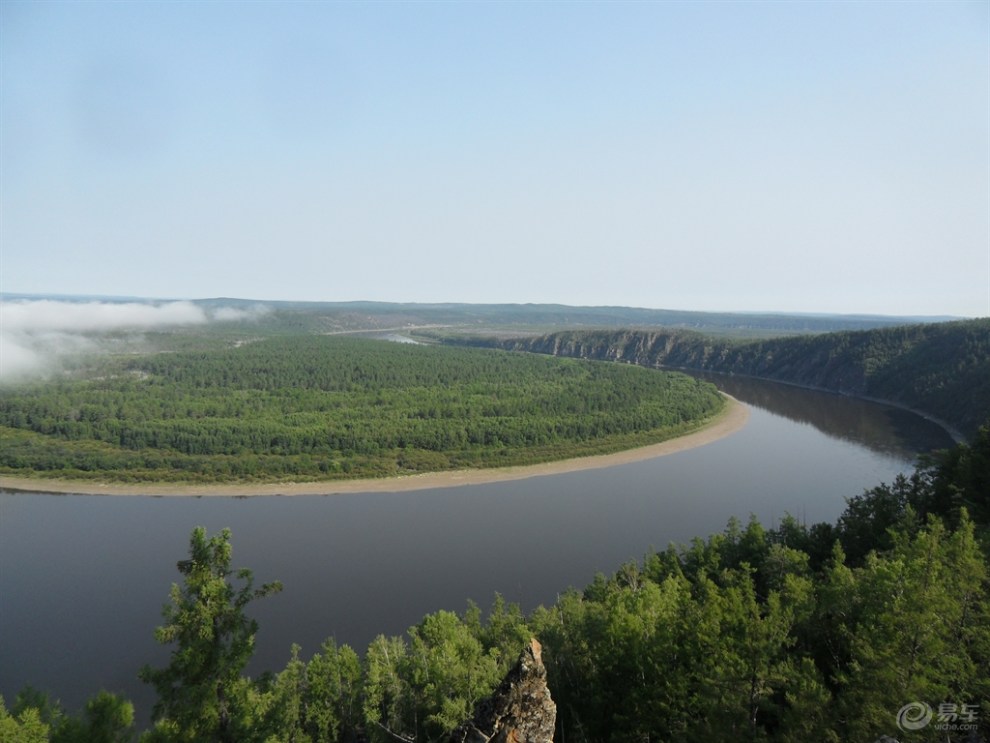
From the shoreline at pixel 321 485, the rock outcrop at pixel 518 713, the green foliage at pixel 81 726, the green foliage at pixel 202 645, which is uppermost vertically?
the rock outcrop at pixel 518 713

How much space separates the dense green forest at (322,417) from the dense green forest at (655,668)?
116 ft

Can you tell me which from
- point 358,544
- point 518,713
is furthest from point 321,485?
point 518,713

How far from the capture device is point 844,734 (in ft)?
30.3

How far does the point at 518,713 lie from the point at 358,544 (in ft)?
102

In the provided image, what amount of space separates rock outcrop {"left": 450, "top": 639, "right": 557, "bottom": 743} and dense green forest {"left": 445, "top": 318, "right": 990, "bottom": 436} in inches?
2637

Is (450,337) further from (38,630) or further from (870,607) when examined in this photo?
(870,607)

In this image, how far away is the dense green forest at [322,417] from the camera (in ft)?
169

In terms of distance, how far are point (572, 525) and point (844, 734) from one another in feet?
92.2

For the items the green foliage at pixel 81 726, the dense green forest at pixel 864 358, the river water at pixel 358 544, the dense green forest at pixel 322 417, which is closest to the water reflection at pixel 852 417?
the river water at pixel 358 544

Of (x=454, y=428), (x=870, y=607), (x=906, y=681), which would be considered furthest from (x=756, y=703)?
(x=454, y=428)

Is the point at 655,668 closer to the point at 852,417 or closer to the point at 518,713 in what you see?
the point at 518,713

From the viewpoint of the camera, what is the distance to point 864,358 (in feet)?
321

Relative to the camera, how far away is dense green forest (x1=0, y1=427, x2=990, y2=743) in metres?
8.84

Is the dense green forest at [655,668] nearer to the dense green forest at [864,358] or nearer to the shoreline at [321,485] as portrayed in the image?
the shoreline at [321,485]
